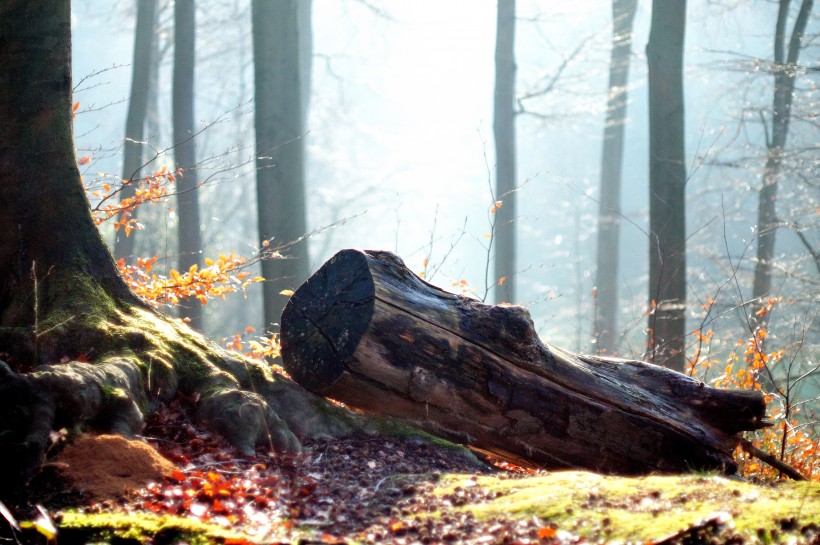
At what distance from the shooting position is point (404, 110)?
72.8 meters

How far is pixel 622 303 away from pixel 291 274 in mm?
34373

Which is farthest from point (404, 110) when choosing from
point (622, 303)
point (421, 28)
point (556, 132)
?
point (421, 28)

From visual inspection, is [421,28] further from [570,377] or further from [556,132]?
[556,132]

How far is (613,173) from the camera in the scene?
21828mm

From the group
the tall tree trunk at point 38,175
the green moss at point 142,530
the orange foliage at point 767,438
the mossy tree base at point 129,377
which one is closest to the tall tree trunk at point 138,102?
the tall tree trunk at point 38,175

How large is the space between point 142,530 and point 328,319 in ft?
6.95

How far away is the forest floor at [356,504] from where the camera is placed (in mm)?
2963

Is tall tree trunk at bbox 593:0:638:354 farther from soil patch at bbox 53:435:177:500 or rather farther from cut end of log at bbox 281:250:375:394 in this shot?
soil patch at bbox 53:435:177:500

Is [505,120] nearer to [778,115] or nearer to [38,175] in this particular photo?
[778,115]

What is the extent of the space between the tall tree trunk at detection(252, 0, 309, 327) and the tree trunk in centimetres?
473

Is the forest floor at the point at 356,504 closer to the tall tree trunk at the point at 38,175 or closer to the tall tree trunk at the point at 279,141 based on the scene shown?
the tall tree trunk at the point at 38,175

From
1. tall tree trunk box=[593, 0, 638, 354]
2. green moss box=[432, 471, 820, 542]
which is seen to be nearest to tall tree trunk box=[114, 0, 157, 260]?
tall tree trunk box=[593, 0, 638, 354]

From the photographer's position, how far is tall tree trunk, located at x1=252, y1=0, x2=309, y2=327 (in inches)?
395

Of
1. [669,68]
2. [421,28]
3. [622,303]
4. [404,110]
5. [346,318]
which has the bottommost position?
[622,303]
